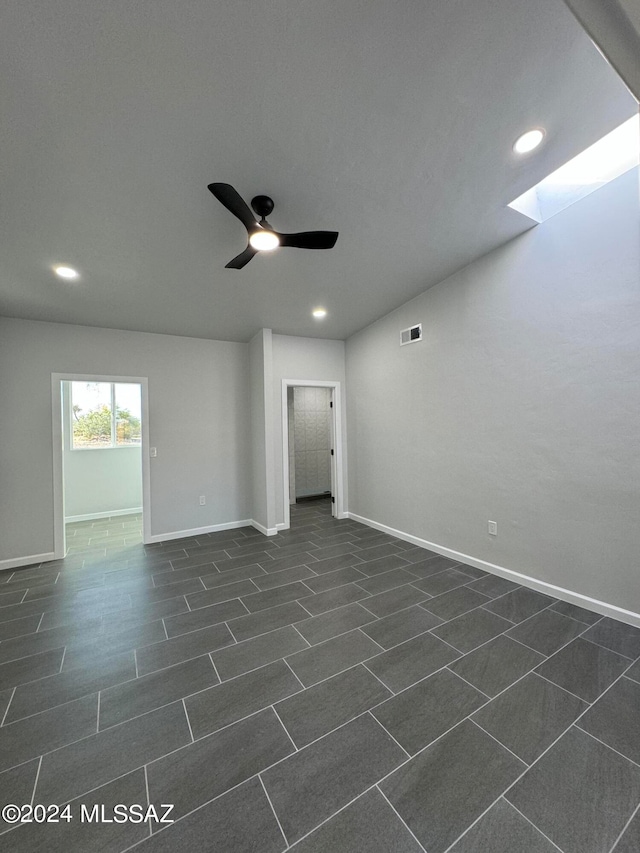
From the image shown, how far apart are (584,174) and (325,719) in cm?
377

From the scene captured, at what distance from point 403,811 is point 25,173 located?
134 inches

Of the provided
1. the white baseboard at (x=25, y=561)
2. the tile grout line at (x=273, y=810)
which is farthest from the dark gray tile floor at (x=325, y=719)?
the white baseboard at (x=25, y=561)

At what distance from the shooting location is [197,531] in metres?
4.66

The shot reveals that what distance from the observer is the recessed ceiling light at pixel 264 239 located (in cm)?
193

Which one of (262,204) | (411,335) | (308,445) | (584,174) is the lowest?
(308,445)

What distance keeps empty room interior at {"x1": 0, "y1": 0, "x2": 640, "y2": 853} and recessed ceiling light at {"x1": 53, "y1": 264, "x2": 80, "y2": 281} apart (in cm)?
3

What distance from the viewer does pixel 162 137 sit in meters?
1.61

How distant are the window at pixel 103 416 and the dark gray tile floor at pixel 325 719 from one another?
3.46 m

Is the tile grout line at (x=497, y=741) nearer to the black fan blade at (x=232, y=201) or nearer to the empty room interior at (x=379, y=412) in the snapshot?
the empty room interior at (x=379, y=412)

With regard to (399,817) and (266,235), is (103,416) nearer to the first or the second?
(266,235)

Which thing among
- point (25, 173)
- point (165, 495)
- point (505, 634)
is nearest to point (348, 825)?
point (505, 634)

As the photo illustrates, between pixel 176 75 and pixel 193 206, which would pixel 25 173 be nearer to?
pixel 193 206

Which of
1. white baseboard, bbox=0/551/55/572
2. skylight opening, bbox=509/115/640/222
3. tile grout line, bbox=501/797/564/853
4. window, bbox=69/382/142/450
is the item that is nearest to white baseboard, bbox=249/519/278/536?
white baseboard, bbox=0/551/55/572

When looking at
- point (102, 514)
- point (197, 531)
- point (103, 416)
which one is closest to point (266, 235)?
point (197, 531)
